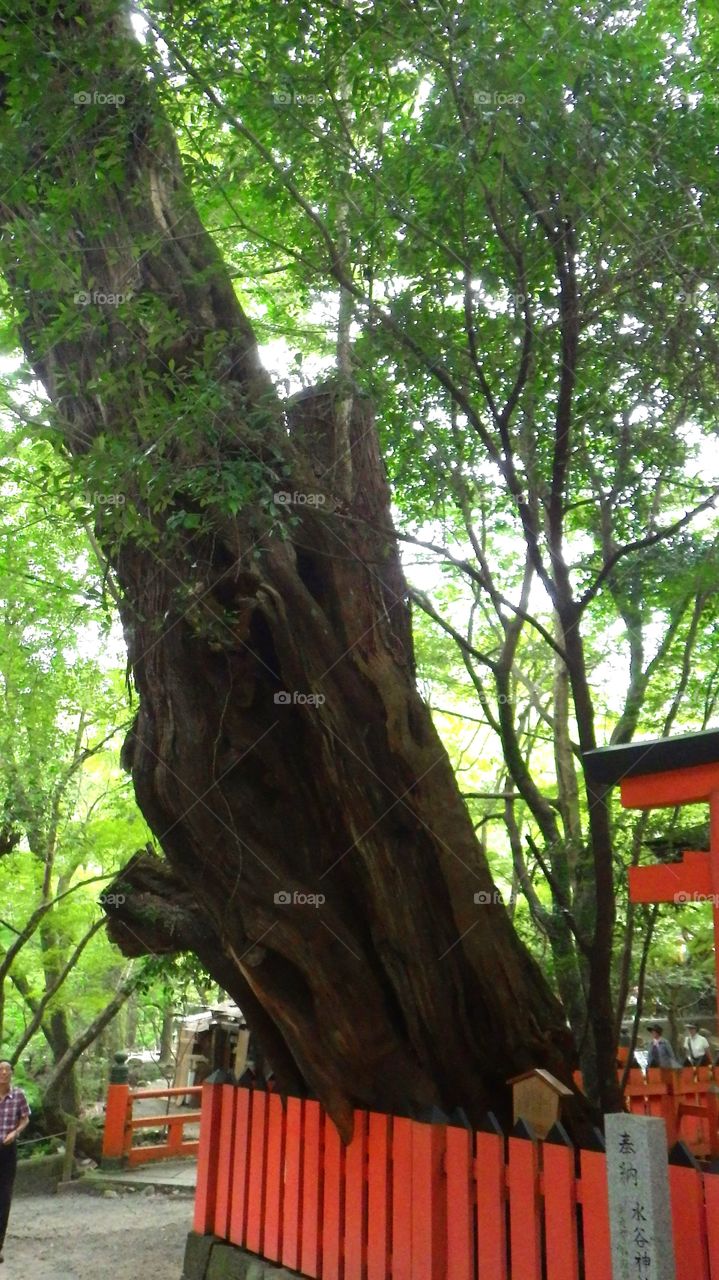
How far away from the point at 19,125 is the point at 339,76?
1.81 meters

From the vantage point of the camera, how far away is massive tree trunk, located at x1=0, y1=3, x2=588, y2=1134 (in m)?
5.77

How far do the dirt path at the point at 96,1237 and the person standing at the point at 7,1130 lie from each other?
2.30 ft

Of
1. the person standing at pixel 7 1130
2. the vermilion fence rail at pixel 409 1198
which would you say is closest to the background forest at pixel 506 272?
the vermilion fence rail at pixel 409 1198

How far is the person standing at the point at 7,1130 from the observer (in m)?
7.62

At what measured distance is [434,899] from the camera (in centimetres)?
615

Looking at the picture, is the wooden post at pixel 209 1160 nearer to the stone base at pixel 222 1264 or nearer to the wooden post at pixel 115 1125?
the stone base at pixel 222 1264

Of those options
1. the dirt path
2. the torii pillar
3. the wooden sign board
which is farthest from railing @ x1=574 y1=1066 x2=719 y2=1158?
the dirt path

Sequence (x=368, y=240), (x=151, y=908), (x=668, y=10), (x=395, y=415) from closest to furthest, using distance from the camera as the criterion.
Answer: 1. (x=368, y=240)
2. (x=668, y=10)
3. (x=395, y=415)
4. (x=151, y=908)

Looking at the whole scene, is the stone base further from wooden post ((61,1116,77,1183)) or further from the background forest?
wooden post ((61,1116,77,1183))

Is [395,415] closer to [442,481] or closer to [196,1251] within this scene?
[442,481]

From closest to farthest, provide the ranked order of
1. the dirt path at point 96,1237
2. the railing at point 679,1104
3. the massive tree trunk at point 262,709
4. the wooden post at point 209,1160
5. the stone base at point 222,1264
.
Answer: the massive tree trunk at point 262,709
the stone base at point 222,1264
the wooden post at point 209,1160
the dirt path at point 96,1237
the railing at point 679,1104

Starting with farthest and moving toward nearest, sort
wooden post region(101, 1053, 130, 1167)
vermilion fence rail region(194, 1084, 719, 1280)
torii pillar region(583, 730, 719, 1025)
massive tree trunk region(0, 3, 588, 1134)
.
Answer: wooden post region(101, 1053, 130, 1167), massive tree trunk region(0, 3, 588, 1134), torii pillar region(583, 730, 719, 1025), vermilion fence rail region(194, 1084, 719, 1280)

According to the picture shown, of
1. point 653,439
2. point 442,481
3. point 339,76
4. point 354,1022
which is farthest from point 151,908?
point 339,76

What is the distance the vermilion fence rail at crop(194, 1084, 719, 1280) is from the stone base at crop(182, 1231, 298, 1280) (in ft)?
0.20
